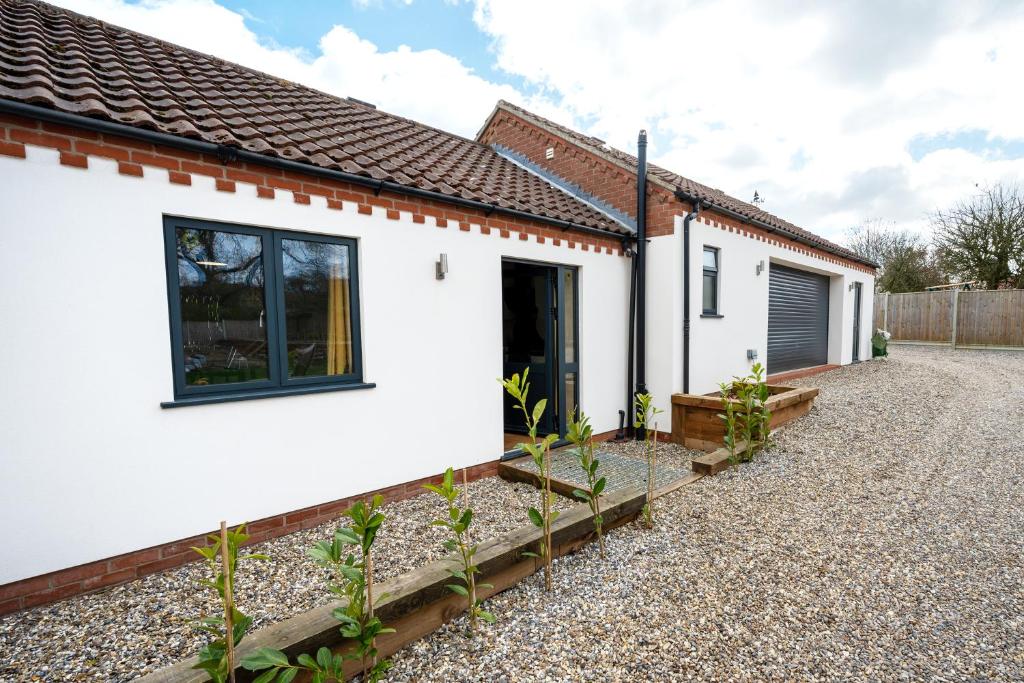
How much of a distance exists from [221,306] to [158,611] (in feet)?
6.37

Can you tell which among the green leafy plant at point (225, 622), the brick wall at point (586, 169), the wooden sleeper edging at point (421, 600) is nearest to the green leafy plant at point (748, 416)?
the brick wall at point (586, 169)

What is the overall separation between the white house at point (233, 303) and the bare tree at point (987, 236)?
69.4ft

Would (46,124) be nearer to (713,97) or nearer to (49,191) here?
(49,191)

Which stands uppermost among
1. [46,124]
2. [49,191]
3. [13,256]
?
[46,124]

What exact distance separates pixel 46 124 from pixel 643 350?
620cm

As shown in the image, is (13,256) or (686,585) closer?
(13,256)

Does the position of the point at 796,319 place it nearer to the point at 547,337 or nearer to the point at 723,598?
the point at 547,337

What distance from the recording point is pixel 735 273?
24.7ft

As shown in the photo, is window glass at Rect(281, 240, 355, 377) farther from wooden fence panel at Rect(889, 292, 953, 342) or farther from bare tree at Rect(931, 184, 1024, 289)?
bare tree at Rect(931, 184, 1024, 289)

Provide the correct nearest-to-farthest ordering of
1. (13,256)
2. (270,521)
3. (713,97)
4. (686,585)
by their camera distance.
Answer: (13,256), (686,585), (270,521), (713,97)

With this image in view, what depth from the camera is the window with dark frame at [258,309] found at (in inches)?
121

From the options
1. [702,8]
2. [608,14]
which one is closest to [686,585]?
[702,8]

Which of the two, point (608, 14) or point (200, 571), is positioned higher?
point (608, 14)

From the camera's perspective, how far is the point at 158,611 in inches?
98.6
